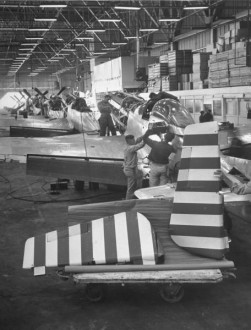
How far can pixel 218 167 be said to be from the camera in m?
4.05

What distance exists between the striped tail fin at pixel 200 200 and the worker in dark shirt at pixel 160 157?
7.88 feet

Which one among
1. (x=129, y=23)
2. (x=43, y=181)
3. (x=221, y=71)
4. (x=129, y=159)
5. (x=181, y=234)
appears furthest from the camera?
(x=129, y=23)

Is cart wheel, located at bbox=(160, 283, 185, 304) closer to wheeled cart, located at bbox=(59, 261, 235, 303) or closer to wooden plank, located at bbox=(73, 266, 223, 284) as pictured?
wheeled cart, located at bbox=(59, 261, 235, 303)

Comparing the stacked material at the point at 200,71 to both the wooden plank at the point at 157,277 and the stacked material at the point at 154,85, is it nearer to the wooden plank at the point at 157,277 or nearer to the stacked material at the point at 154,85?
the stacked material at the point at 154,85

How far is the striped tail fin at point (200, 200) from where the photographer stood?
4.04m

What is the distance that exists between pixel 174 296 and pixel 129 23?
25538 mm

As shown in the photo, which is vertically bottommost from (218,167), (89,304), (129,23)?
(89,304)

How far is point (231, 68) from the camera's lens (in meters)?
14.7

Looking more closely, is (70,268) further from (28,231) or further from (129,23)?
(129,23)

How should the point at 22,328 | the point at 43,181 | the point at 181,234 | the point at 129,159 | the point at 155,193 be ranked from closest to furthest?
the point at 22,328
the point at 181,234
the point at 155,193
the point at 129,159
the point at 43,181

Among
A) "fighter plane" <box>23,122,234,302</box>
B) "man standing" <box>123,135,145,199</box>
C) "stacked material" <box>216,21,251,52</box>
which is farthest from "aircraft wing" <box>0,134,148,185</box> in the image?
"stacked material" <box>216,21,251,52</box>

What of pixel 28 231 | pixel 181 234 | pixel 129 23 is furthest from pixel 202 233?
pixel 129 23

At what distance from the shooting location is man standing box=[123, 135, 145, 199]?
280 inches

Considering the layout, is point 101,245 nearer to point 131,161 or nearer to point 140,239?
point 140,239
